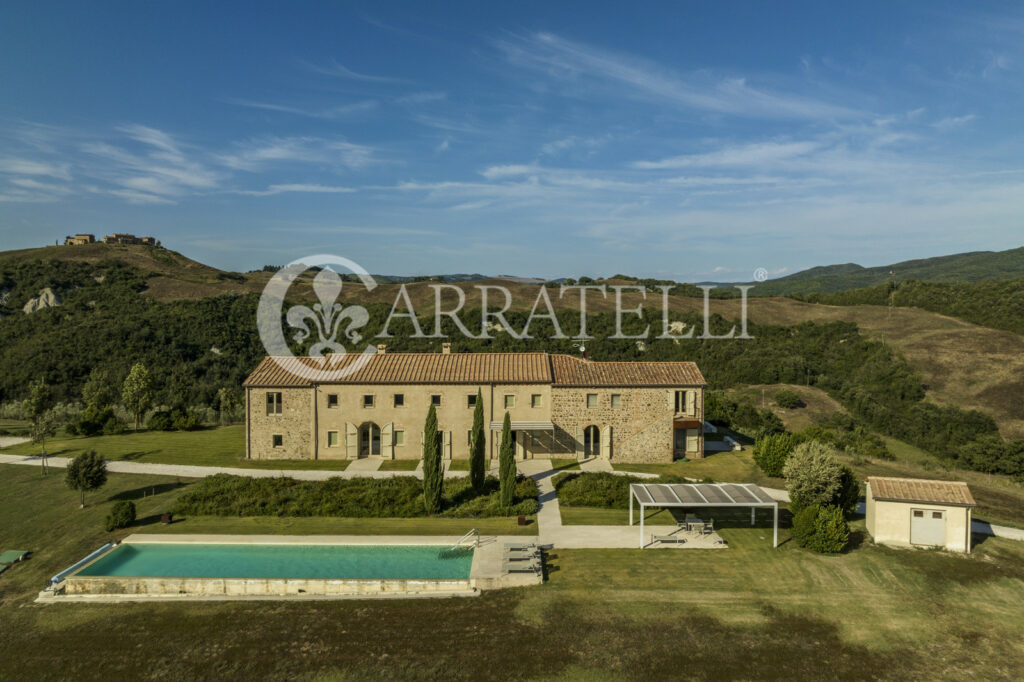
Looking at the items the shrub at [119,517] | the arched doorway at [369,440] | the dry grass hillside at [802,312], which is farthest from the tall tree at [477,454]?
the dry grass hillside at [802,312]

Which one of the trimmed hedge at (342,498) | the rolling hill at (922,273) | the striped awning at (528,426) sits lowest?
the trimmed hedge at (342,498)

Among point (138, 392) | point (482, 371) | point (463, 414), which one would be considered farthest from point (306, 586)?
point (138, 392)

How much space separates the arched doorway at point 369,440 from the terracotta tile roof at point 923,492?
962 inches

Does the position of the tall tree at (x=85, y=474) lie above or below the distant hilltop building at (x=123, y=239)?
below

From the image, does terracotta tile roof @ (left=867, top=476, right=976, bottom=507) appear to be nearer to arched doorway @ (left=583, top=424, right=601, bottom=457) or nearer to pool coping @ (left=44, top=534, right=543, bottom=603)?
pool coping @ (left=44, top=534, right=543, bottom=603)

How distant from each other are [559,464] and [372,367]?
1238cm

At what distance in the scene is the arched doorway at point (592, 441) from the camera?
110ft

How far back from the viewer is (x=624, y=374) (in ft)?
112

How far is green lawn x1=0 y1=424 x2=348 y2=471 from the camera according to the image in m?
32.7

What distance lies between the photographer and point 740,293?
10025 centimetres

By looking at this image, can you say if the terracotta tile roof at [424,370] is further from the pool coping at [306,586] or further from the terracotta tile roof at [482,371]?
the pool coping at [306,586]

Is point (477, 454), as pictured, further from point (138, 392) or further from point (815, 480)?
point (138, 392)

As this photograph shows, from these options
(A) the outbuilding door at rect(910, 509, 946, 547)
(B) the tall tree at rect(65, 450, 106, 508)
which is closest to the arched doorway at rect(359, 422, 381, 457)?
(B) the tall tree at rect(65, 450, 106, 508)

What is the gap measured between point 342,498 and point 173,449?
16741 mm
